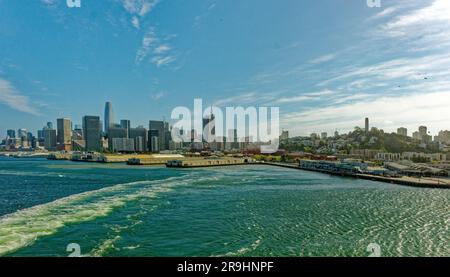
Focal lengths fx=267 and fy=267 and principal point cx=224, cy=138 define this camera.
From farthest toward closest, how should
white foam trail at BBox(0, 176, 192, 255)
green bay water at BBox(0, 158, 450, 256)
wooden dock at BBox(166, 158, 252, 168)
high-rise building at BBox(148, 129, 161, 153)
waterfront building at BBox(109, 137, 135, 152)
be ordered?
1. waterfront building at BBox(109, 137, 135, 152)
2. high-rise building at BBox(148, 129, 161, 153)
3. wooden dock at BBox(166, 158, 252, 168)
4. white foam trail at BBox(0, 176, 192, 255)
5. green bay water at BBox(0, 158, 450, 256)

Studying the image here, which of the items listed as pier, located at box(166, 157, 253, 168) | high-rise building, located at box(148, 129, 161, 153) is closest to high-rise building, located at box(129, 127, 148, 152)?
high-rise building, located at box(148, 129, 161, 153)

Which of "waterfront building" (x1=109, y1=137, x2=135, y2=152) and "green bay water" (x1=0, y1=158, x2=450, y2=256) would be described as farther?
"waterfront building" (x1=109, y1=137, x2=135, y2=152)

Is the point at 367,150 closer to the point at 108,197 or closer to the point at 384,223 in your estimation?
the point at 384,223

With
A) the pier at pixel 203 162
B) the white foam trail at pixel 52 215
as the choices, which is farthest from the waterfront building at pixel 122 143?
the white foam trail at pixel 52 215

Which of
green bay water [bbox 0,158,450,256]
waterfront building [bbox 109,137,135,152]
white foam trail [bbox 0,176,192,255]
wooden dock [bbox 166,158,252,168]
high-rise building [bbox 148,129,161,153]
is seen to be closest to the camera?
green bay water [bbox 0,158,450,256]

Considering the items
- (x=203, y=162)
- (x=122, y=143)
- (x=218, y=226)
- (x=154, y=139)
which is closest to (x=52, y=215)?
(x=218, y=226)

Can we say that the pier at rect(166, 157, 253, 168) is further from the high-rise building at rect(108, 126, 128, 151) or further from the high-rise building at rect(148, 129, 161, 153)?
the high-rise building at rect(108, 126, 128, 151)

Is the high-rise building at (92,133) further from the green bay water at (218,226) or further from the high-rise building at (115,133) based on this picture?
the green bay water at (218,226)
